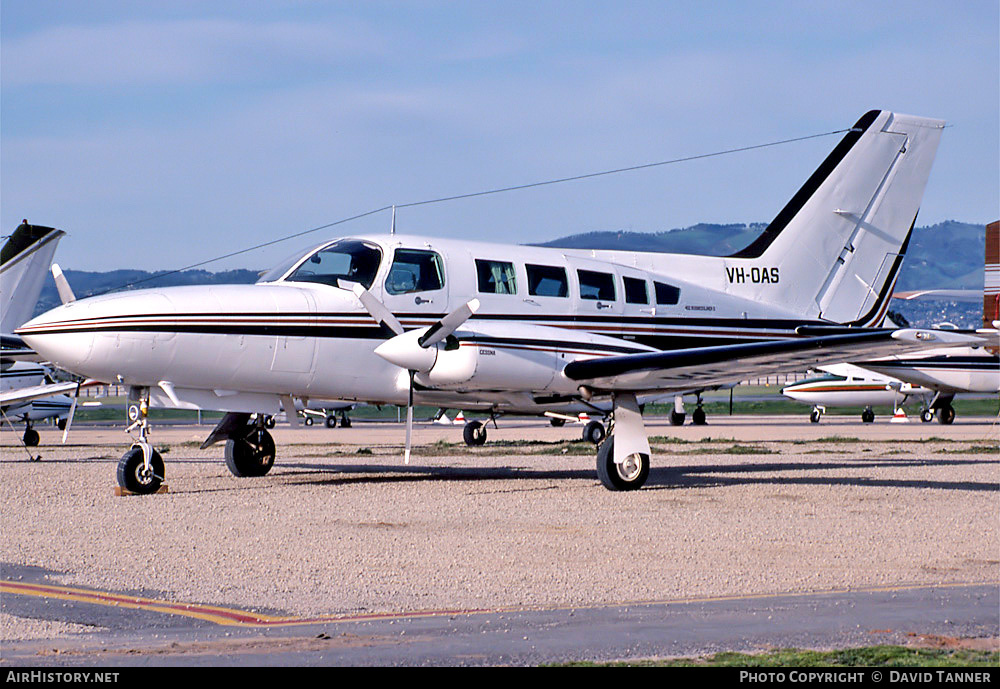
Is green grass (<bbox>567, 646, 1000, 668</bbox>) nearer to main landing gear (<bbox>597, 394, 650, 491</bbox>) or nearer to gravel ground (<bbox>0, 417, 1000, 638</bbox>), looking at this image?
gravel ground (<bbox>0, 417, 1000, 638</bbox>)

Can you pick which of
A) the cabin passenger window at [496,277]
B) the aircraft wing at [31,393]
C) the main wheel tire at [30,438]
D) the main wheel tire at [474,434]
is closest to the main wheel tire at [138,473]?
the cabin passenger window at [496,277]

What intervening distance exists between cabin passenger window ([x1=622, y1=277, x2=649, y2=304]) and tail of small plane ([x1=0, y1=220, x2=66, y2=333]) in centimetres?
1932

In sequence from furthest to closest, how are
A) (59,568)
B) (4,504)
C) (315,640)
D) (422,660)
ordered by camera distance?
1. (4,504)
2. (59,568)
3. (315,640)
4. (422,660)

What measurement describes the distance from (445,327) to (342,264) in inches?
75.9

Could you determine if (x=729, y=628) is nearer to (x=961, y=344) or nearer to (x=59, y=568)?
(x=59, y=568)

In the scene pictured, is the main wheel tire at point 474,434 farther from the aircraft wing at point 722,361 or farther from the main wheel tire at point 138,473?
the main wheel tire at point 138,473

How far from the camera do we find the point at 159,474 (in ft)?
51.0

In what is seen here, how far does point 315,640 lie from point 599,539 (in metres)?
5.23

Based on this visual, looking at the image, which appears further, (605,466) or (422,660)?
(605,466)

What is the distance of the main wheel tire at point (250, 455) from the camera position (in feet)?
59.6

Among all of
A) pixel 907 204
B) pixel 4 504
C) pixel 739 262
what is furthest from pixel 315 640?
pixel 907 204

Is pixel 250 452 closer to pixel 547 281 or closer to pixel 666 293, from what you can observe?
pixel 547 281

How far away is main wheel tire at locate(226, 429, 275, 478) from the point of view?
18172 mm

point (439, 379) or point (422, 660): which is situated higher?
point (439, 379)
